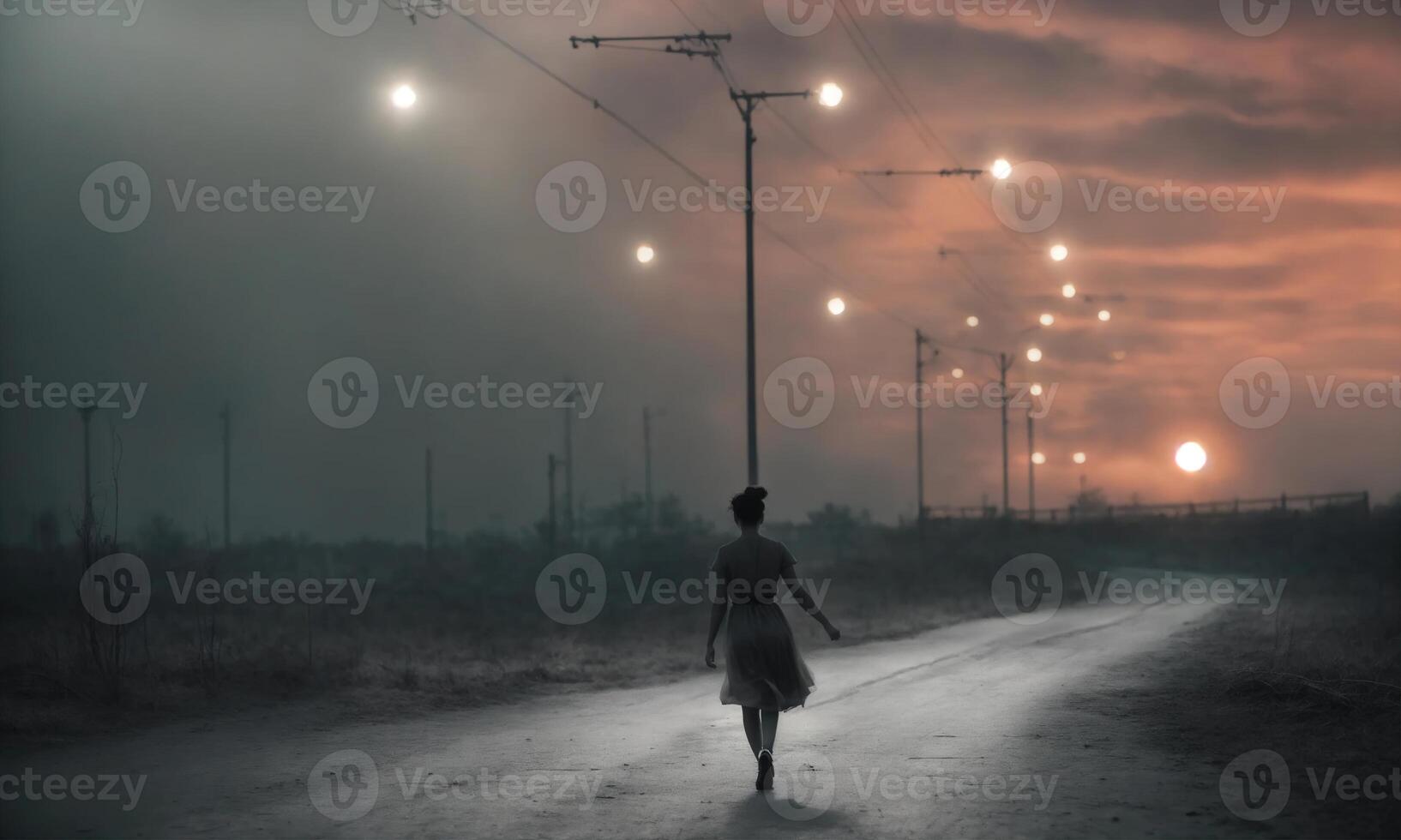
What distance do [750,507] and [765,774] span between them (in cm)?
207

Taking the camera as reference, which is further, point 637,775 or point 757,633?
point 637,775

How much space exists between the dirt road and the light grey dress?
72 cm

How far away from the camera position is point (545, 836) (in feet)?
26.8

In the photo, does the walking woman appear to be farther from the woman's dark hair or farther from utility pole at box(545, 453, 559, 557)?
utility pole at box(545, 453, 559, 557)

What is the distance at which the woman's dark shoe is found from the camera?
9.67m

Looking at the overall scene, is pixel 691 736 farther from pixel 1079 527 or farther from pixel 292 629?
pixel 1079 527

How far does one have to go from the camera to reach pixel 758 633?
10062mm

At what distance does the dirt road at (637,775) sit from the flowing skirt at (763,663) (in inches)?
26.8

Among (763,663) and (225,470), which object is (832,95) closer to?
(763,663)

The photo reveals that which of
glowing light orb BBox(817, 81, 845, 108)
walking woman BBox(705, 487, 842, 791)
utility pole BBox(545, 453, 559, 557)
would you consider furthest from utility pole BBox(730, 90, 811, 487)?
utility pole BBox(545, 453, 559, 557)

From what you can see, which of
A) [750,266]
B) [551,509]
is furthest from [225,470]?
[750,266]

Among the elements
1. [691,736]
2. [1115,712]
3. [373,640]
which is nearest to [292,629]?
[373,640]

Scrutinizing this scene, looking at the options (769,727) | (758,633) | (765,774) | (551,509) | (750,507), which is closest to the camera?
(765,774)

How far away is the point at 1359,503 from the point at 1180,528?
38.0 feet
